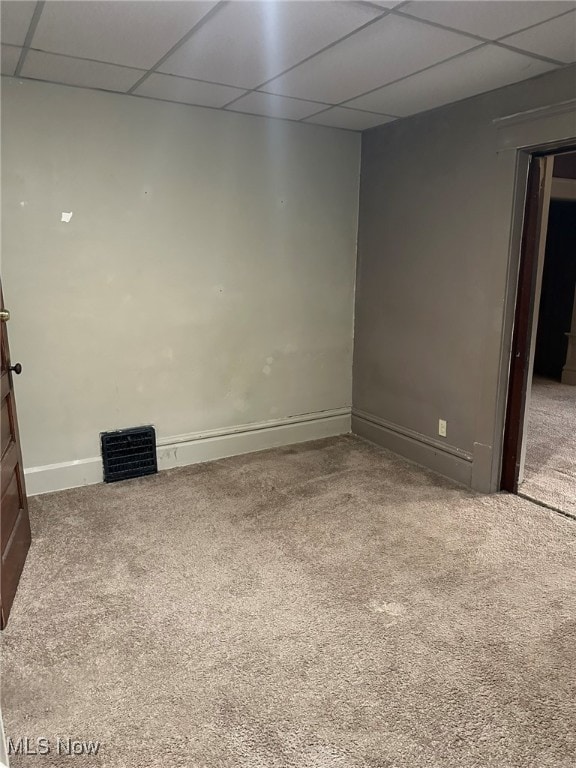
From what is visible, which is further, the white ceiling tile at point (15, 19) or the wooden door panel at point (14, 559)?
the wooden door panel at point (14, 559)

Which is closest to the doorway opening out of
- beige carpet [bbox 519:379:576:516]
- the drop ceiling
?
beige carpet [bbox 519:379:576:516]

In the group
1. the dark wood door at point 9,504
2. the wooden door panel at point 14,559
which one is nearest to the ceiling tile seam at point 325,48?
the dark wood door at point 9,504

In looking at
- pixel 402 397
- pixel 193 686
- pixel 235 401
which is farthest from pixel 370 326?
pixel 193 686

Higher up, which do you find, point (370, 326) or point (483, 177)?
point (483, 177)

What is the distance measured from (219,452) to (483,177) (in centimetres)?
242

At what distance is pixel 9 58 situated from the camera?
2502mm

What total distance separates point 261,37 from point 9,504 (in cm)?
224

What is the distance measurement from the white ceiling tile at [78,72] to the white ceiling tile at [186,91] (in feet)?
0.33

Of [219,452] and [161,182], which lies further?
[219,452]

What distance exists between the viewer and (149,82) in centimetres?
284

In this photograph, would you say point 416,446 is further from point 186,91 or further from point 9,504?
point 186,91

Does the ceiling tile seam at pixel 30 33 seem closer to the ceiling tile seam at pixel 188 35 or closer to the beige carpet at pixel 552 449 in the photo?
the ceiling tile seam at pixel 188 35

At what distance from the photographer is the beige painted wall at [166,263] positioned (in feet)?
9.84

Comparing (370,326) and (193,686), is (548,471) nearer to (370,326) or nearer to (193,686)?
(370,326)
